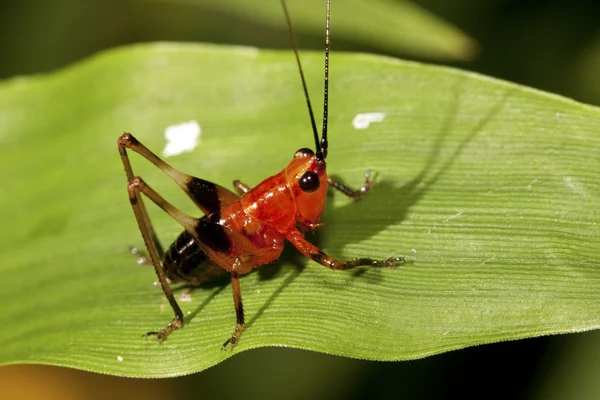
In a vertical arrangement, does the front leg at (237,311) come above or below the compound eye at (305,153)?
below

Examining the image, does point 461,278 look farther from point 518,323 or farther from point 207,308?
point 207,308

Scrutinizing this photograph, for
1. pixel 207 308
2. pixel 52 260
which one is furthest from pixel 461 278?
pixel 52 260

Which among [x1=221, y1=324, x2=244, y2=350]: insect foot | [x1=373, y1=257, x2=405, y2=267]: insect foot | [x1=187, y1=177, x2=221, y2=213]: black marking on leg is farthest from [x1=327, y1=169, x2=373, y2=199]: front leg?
[x1=221, y1=324, x2=244, y2=350]: insect foot

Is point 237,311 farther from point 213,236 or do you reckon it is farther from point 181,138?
point 181,138

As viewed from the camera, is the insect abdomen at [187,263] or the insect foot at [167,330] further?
the insect abdomen at [187,263]

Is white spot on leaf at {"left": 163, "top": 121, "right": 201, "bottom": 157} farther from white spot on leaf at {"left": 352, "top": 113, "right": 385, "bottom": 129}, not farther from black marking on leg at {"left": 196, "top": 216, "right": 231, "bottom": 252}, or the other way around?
white spot on leaf at {"left": 352, "top": 113, "right": 385, "bottom": 129}

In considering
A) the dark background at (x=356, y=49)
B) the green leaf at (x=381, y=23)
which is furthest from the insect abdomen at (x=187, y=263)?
the green leaf at (x=381, y=23)

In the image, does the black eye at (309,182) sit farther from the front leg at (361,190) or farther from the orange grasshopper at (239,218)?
the front leg at (361,190)
